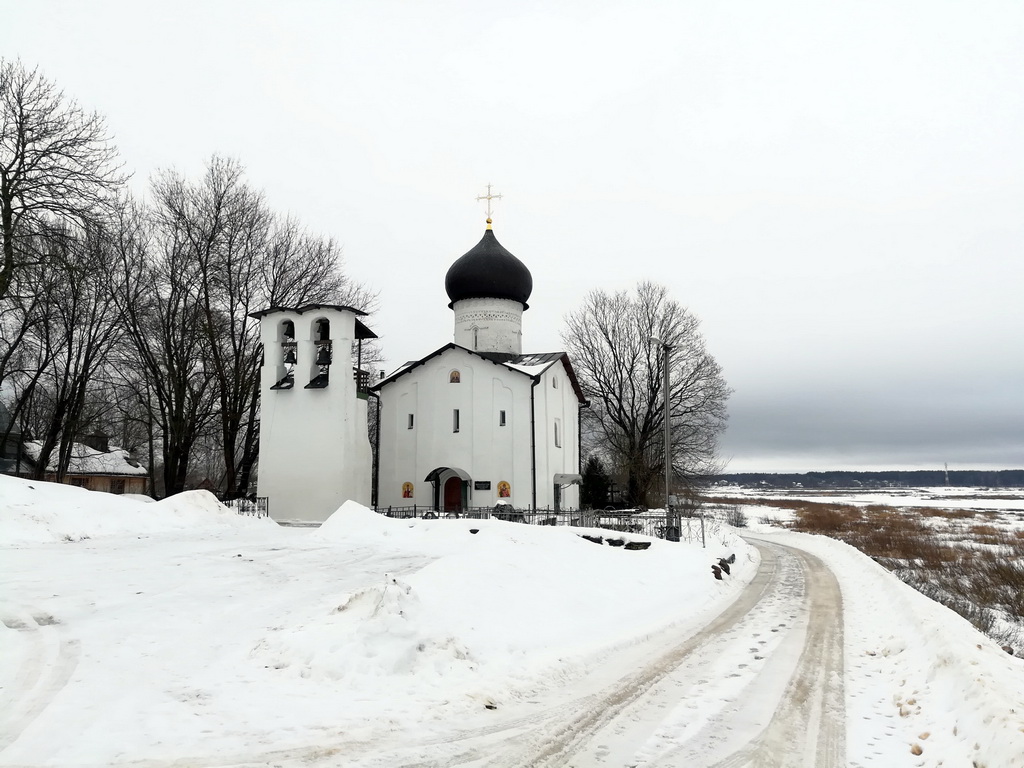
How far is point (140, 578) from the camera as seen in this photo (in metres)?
9.95

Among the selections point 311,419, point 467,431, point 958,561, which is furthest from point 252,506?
point 958,561

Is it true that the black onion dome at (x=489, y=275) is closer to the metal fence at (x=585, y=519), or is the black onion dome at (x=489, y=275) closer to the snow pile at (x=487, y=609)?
the metal fence at (x=585, y=519)

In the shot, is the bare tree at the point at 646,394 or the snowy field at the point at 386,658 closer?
the snowy field at the point at 386,658

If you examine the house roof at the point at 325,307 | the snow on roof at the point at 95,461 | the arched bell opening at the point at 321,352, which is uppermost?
the house roof at the point at 325,307

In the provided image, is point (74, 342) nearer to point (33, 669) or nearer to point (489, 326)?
point (489, 326)

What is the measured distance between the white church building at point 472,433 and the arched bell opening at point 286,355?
13.1ft

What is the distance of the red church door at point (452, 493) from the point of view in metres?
27.6

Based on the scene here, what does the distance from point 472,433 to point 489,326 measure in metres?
5.85

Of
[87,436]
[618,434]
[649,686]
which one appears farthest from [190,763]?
[618,434]

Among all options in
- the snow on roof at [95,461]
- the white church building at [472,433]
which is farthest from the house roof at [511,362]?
the snow on roof at [95,461]

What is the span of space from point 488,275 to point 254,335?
33.6 feet

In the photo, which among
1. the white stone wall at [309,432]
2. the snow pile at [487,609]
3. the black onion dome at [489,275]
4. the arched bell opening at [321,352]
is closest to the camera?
the snow pile at [487,609]

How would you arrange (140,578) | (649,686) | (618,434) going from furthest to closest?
(618,434) → (140,578) → (649,686)

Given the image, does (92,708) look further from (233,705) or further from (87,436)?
(87,436)
